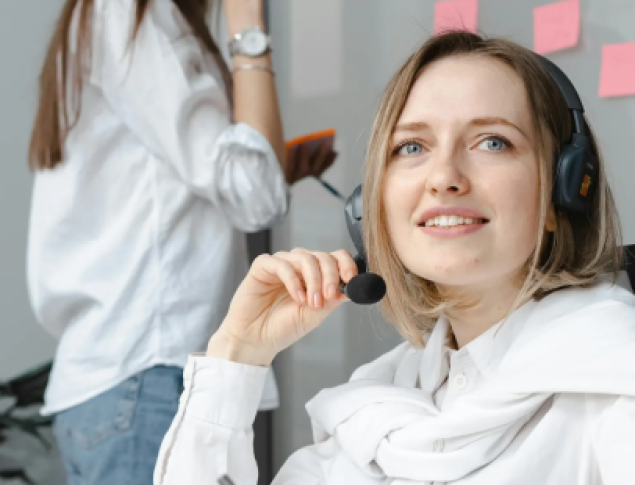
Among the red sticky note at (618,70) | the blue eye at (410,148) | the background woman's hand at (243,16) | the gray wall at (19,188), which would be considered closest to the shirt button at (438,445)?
the blue eye at (410,148)

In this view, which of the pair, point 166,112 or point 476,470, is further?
point 166,112

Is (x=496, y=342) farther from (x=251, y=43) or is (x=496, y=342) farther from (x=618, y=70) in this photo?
(x=251, y=43)

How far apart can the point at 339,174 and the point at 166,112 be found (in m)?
0.50

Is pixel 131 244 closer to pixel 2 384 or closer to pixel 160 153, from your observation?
pixel 160 153

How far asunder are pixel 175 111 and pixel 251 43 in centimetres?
23

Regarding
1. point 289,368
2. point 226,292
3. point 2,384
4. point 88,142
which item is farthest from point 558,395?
point 2,384

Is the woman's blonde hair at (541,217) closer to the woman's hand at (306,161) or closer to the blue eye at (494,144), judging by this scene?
the blue eye at (494,144)

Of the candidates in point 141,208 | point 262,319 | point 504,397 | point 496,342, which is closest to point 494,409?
point 504,397

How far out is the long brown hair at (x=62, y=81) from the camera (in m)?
1.24

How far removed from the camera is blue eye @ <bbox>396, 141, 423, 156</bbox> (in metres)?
0.90

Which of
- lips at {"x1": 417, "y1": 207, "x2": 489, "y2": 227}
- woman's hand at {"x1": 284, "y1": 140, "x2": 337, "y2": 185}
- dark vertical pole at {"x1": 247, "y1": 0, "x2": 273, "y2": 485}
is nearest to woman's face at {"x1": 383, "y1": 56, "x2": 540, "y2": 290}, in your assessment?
lips at {"x1": 417, "y1": 207, "x2": 489, "y2": 227}

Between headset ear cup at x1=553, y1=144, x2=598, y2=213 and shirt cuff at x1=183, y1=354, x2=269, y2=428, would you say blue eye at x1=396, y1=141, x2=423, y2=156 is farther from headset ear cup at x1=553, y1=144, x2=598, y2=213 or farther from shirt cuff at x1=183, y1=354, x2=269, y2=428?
shirt cuff at x1=183, y1=354, x2=269, y2=428

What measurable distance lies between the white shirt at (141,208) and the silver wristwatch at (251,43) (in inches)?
3.6

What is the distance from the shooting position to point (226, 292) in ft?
4.33
